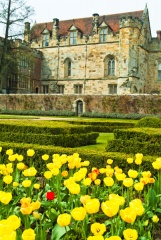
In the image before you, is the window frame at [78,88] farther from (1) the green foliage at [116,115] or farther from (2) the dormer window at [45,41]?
(1) the green foliage at [116,115]

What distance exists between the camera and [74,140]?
1107 centimetres

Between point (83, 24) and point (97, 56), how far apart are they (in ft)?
20.1

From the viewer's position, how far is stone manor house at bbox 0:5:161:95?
36.8 meters

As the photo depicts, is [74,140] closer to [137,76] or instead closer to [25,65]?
[137,76]

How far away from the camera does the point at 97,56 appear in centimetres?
3988

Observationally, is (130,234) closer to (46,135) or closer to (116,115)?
(46,135)

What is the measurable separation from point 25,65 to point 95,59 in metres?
8.85

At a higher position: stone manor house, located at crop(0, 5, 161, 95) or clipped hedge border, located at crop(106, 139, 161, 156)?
stone manor house, located at crop(0, 5, 161, 95)

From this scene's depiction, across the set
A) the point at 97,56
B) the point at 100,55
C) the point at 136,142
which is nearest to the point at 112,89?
the point at 100,55

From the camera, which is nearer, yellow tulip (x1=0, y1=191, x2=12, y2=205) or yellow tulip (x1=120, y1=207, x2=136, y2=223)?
yellow tulip (x1=120, y1=207, x2=136, y2=223)

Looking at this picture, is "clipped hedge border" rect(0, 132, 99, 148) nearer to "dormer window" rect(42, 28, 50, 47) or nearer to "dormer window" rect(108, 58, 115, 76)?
"dormer window" rect(108, 58, 115, 76)

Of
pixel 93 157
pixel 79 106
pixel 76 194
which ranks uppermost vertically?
pixel 79 106

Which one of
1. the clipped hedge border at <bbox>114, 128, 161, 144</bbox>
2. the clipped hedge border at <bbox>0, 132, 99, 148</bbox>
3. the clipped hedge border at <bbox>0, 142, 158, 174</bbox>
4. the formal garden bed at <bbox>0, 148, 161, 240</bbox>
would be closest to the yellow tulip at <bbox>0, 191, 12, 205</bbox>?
the formal garden bed at <bbox>0, 148, 161, 240</bbox>

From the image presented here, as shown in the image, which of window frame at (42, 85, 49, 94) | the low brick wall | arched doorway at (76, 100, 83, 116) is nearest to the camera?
the low brick wall
